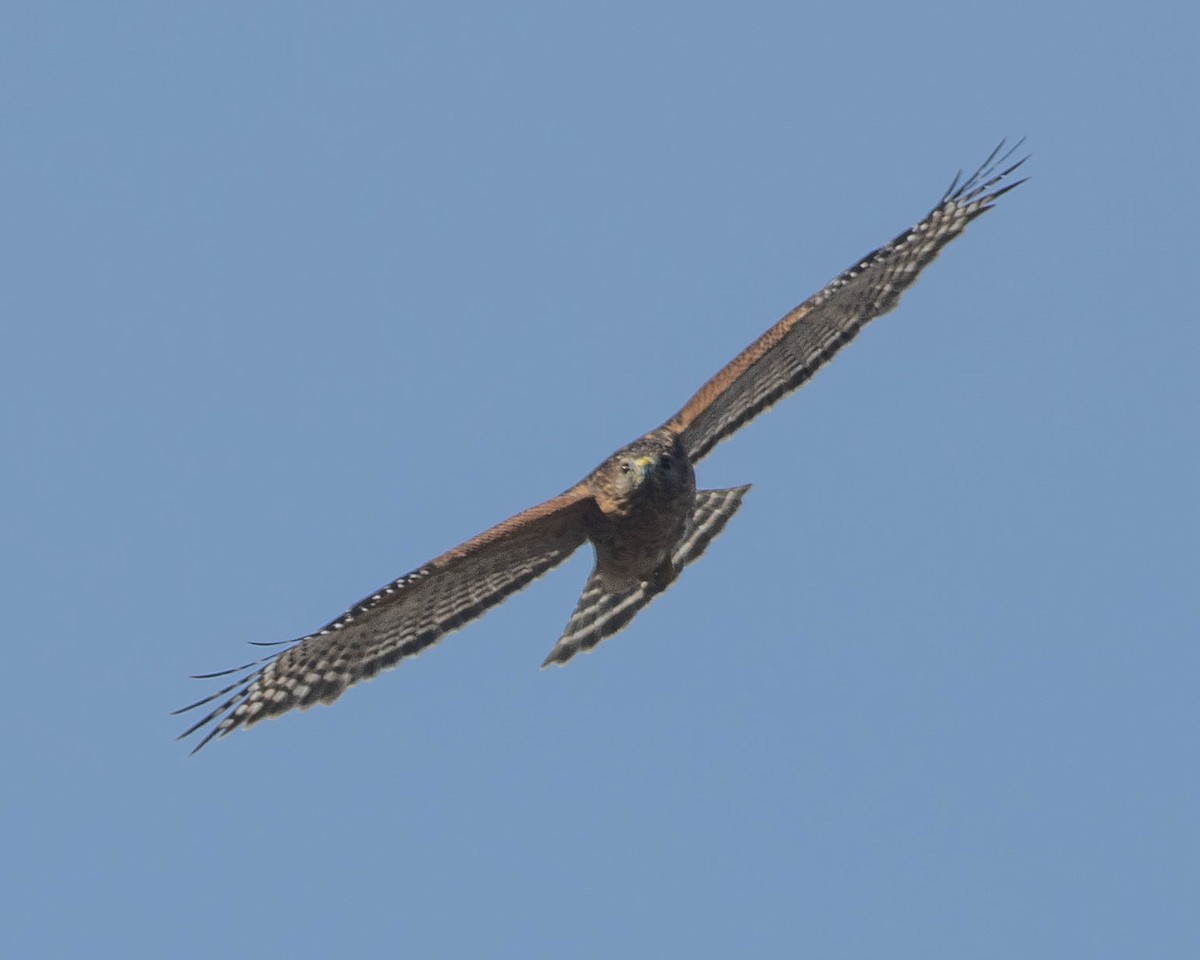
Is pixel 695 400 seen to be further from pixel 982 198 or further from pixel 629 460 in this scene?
pixel 982 198

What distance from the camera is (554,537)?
13.6 m

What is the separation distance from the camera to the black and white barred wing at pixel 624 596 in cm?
1415

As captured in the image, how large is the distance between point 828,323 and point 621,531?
2.23 metres

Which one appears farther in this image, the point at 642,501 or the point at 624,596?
the point at 624,596

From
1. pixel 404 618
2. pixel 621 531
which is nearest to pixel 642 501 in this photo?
pixel 621 531

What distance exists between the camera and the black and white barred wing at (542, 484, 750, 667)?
557 inches

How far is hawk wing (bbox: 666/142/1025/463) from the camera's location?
44.5ft

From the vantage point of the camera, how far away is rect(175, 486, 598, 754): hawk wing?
1297cm

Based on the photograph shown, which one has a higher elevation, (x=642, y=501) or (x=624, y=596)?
(x=624, y=596)

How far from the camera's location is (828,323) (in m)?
13.9

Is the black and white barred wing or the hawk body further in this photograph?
the black and white barred wing

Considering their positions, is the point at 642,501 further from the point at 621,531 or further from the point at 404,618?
the point at 404,618

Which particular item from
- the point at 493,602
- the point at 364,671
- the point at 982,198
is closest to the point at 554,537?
the point at 493,602

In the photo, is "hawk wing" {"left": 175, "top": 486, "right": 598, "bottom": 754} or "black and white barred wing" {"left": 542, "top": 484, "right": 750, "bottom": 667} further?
"black and white barred wing" {"left": 542, "top": 484, "right": 750, "bottom": 667}
